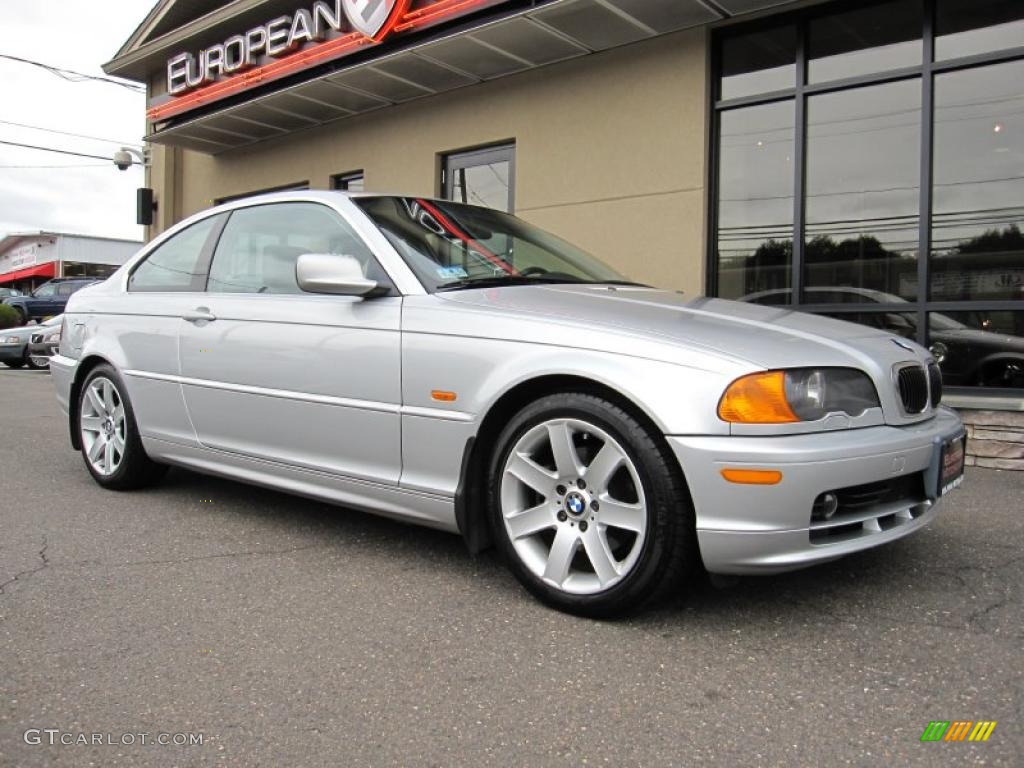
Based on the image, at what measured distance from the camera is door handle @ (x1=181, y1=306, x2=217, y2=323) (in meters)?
3.84

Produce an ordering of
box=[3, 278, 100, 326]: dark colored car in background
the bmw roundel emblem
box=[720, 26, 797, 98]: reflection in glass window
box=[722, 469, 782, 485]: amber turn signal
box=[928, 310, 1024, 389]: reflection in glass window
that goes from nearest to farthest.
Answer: box=[722, 469, 782, 485]: amber turn signal → the bmw roundel emblem → box=[928, 310, 1024, 389]: reflection in glass window → box=[720, 26, 797, 98]: reflection in glass window → box=[3, 278, 100, 326]: dark colored car in background

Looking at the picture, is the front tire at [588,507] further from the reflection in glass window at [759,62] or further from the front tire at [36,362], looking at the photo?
the front tire at [36,362]

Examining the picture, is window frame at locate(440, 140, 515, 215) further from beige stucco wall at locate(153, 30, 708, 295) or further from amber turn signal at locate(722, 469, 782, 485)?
amber turn signal at locate(722, 469, 782, 485)

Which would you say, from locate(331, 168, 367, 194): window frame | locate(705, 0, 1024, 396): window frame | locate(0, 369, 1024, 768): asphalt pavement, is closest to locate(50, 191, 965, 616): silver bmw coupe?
locate(0, 369, 1024, 768): asphalt pavement

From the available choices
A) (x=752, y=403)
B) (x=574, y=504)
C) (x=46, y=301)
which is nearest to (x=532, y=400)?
(x=574, y=504)

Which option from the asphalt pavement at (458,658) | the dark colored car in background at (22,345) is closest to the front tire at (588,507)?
the asphalt pavement at (458,658)

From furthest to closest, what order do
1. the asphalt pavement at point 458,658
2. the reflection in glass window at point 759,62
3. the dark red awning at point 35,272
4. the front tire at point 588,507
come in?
the dark red awning at point 35,272 → the reflection in glass window at point 759,62 → the front tire at point 588,507 → the asphalt pavement at point 458,658

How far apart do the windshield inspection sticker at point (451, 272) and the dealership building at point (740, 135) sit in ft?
12.7

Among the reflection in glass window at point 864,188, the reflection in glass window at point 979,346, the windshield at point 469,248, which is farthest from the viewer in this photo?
the reflection in glass window at point 864,188

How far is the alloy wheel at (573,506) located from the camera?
2602 millimetres

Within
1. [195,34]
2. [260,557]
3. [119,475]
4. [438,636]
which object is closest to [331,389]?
[260,557]

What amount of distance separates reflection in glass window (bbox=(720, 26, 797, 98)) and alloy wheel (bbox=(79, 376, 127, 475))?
529 centimetres

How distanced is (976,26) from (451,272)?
4.85 metres

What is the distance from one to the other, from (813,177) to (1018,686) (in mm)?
5118
